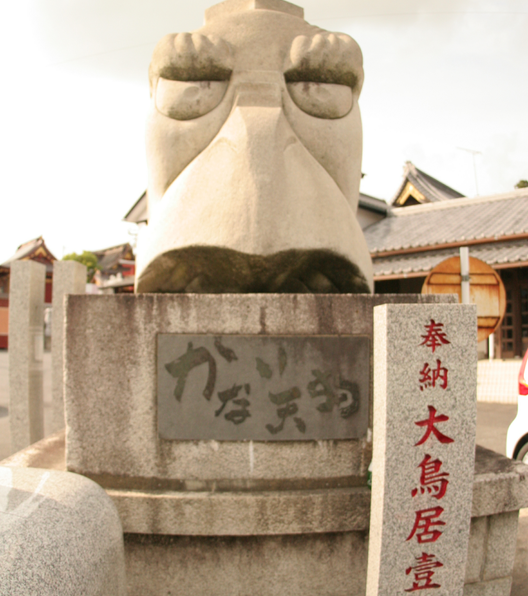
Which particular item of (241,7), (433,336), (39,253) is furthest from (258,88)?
(39,253)

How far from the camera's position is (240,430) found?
7.61 feet

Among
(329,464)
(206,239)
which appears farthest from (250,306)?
(329,464)

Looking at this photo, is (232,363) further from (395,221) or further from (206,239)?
(395,221)

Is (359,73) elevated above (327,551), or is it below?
above

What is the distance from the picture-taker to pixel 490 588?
7.94 feet

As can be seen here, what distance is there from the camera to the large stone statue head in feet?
8.58

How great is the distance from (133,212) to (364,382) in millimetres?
15846

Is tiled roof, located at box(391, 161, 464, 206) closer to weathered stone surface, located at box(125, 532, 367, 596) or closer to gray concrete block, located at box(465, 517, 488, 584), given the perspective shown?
gray concrete block, located at box(465, 517, 488, 584)

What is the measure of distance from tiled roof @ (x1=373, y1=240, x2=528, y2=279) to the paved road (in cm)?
317

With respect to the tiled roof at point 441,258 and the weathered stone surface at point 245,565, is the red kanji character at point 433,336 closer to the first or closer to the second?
the weathered stone surface at point 245,565

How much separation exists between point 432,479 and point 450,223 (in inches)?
489

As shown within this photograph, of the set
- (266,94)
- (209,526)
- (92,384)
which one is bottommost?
(209,526)

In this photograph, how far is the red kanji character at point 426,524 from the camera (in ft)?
5.76

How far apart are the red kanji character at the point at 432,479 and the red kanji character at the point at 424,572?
237 mm
